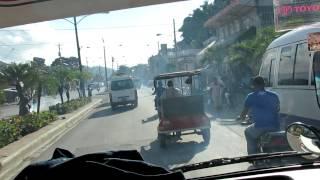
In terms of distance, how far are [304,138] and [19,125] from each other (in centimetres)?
1752

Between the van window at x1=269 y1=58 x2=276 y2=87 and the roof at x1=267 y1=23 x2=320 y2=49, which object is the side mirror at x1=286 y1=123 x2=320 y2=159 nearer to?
the roof at x1=267 y1=23 x2=320 y2=49

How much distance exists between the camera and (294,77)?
7816mm

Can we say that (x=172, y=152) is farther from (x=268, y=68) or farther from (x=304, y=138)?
(x=304, y=138)

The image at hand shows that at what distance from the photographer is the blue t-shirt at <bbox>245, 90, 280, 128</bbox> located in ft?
24.6

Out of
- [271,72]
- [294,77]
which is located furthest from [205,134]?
[294,77]

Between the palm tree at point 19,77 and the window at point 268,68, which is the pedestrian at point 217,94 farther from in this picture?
the window at point 268,68

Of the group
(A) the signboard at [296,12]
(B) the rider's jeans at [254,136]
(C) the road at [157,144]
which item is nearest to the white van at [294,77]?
(B) the rider's jeans at [254,136]

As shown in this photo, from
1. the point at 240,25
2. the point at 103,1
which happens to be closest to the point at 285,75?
the point at 103,1

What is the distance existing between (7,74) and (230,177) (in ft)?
75.6

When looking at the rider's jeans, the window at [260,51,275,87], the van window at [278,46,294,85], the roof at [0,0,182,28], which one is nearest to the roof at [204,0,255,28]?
the window at [260,51,275,87]

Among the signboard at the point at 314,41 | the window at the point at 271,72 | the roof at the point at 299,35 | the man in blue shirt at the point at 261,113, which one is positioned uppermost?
the roof at the point at 299,35

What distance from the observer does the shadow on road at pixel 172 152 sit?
10328 mm

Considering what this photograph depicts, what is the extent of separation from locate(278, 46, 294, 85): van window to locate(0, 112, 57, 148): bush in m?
10.2

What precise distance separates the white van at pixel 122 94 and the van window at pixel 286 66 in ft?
88.2
